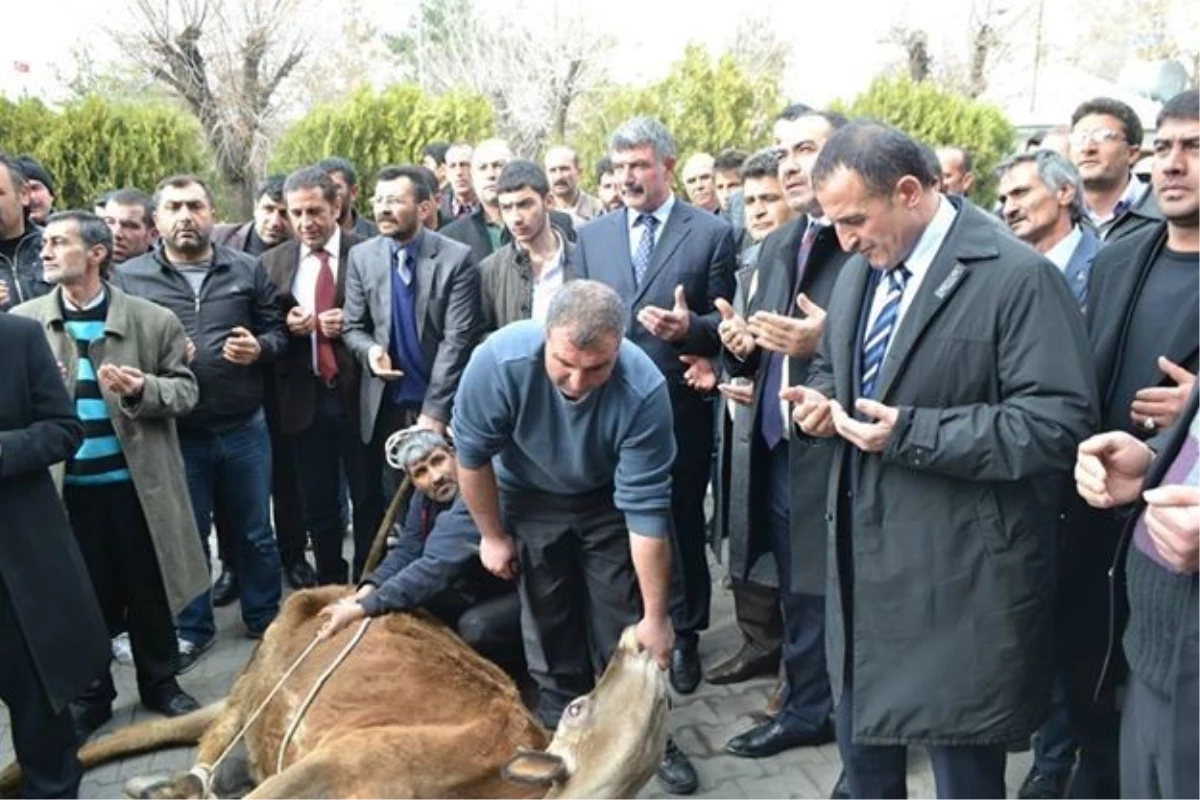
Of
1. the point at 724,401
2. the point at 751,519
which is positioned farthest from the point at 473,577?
the point at 724,401

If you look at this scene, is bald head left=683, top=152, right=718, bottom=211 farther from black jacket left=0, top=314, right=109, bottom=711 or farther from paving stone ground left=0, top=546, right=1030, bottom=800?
black jacket left=0, top=314, right=109, bottom=711

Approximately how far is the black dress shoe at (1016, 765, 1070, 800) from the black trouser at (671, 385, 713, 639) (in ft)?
5.68

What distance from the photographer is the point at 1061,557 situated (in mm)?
3121

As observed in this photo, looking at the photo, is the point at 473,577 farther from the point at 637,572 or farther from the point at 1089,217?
the point at 1089,217

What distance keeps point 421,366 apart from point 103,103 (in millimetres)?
9196

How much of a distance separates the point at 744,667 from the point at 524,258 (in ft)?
8.22

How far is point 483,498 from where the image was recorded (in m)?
3.80

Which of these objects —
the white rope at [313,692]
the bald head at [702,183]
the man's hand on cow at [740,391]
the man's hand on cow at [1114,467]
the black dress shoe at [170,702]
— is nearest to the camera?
the man's hand on cow at [1114,467]

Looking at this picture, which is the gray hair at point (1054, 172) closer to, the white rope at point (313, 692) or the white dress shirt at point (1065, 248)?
the white dress shirt at point (1065, 248)

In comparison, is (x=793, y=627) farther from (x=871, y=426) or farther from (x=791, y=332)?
(x=871, y=426)

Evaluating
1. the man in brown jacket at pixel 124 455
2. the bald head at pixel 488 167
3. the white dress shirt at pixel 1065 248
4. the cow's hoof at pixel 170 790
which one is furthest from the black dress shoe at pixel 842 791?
the bald head at pixel 488 167

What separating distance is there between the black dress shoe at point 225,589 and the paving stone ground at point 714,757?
2.55 ft

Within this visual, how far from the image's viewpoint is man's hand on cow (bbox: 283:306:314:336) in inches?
224

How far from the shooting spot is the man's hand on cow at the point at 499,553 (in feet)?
12.8
